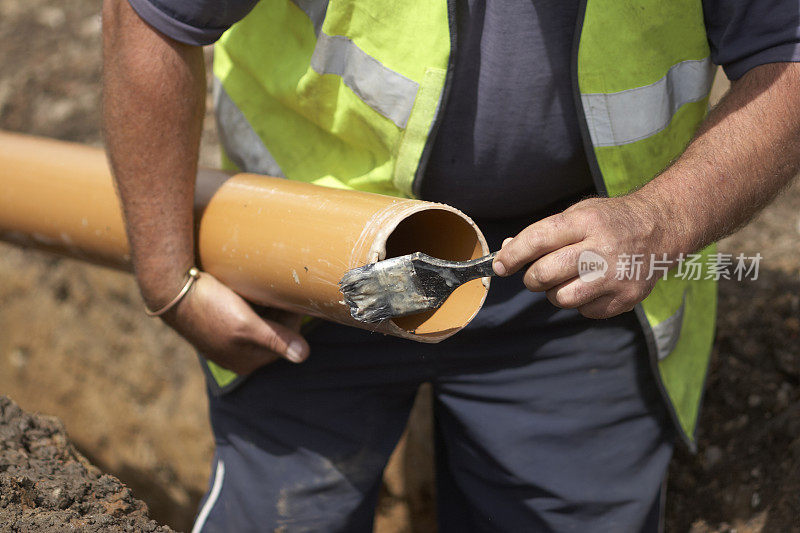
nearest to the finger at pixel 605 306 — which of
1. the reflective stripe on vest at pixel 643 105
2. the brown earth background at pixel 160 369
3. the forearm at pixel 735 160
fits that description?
the forearm at pixel 735 160

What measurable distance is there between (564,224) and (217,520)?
134 cm

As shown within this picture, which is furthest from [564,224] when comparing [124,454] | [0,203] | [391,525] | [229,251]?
[124,454]

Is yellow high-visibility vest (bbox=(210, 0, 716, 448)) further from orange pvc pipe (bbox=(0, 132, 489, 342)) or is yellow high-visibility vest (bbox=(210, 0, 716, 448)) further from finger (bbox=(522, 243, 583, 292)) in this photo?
finger (bbox=(522, 243, 583, 292))

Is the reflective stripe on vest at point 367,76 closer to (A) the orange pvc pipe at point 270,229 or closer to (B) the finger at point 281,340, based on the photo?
(A) the orange pvc pipe at point 270,229

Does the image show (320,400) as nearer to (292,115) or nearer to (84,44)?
(292,115)

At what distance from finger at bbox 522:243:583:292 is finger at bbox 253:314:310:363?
0.68m

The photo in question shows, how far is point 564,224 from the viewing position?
4.02ft

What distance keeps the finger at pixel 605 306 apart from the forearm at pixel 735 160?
136 millimetres

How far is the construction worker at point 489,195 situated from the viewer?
1.43m

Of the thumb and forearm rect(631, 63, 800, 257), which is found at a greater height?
forearm rect(631, 63, 800, 257)

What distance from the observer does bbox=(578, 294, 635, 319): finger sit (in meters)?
1.30

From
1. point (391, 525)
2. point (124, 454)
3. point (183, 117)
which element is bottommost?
point (124, 454)

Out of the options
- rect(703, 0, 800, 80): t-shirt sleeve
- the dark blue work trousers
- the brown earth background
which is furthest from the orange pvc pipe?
the brown earth background

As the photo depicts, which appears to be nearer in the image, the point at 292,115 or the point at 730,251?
the point at 292,115
